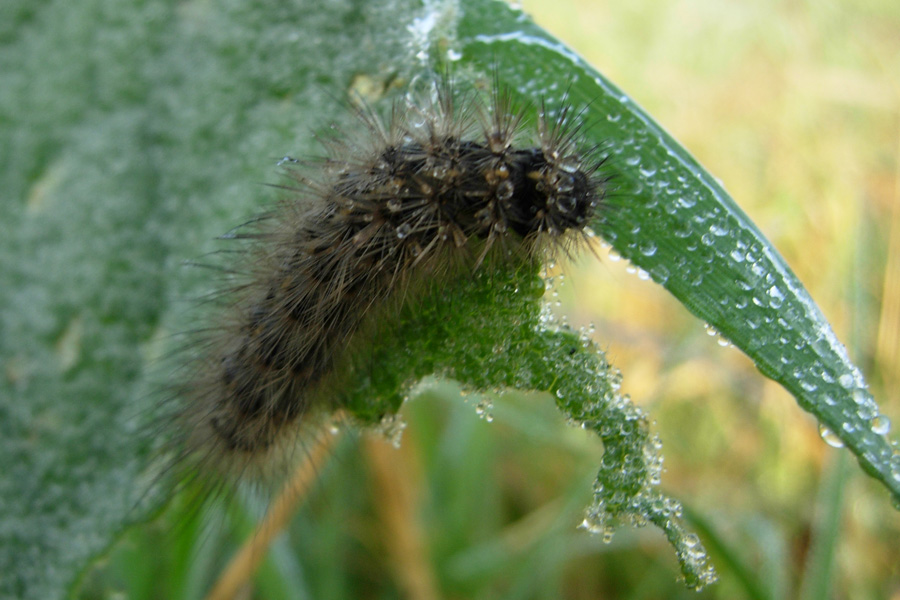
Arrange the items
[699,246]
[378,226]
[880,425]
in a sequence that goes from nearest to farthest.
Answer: [880,425]
[699,246]
[378,226]

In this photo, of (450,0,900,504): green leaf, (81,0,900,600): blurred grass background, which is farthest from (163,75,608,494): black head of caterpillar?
(81,0,900,600): blurred grass background

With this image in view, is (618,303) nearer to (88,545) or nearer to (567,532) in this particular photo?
(567,532)

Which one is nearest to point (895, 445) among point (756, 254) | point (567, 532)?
point (756, 254)

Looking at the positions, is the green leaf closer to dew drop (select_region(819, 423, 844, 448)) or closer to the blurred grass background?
dew drop (select_region(819, 423, 844, 448))

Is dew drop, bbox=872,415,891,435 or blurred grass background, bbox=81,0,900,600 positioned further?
blurred grass background, bbox=81,0,900,600

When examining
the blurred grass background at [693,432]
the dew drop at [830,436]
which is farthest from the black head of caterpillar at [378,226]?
the blurred grass background at [693,432]

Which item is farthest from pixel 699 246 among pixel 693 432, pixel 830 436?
pixel 693 432

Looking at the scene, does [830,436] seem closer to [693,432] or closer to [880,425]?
[880,425]
